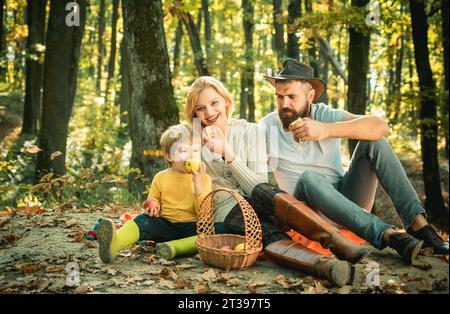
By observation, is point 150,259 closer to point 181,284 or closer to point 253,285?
point 181,284

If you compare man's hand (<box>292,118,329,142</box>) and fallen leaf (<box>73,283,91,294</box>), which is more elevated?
man's hand (<box>292,118,329,142</box>)

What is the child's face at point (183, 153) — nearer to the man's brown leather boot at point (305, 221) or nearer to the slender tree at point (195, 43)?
the man's brown leather boot at point (305, 221)

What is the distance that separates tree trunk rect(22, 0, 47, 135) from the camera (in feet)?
39.2

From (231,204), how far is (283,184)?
581 millimetres

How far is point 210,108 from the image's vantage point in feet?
14.0

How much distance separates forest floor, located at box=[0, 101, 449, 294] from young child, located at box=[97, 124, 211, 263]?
21 cm

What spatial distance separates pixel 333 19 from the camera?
8.91m

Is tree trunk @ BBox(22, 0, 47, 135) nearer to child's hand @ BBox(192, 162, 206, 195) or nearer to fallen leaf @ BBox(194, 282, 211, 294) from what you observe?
child's hand @ BBox(192, 162, 206, 195)

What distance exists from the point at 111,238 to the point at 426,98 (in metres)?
7.03

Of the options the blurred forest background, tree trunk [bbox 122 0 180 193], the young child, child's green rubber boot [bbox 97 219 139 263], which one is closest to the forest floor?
child's green rubber boot [bbox 97 219 139 263]

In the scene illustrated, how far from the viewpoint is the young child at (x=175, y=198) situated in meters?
4.16

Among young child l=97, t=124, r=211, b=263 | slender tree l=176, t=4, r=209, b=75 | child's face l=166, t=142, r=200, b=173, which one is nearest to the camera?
young child l=97, t=124, r=211, b=263

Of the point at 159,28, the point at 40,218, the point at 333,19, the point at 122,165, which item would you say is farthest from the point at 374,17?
the point at 122,165

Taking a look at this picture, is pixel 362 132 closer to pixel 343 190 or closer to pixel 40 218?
pixel 343 190
